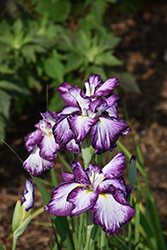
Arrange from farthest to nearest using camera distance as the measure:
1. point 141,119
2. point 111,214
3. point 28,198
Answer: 1. point 141,119
2. point 28,198
3. point 111,214

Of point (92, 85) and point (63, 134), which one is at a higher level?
point (92, 85)

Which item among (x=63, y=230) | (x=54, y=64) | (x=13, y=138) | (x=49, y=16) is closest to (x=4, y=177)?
(x=13, y=138)

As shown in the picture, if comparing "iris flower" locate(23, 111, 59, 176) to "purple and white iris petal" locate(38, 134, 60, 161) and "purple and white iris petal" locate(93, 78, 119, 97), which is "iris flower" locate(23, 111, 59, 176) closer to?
"purple and white iris petal" locate(38, 134, 60, 161)

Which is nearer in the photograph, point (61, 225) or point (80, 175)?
point (80, 175)

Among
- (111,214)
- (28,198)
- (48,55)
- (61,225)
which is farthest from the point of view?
(48,55)

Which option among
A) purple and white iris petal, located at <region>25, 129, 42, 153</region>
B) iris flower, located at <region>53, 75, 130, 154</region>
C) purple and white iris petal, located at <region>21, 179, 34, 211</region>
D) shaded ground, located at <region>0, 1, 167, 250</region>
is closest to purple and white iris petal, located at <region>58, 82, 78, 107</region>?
iris flower, located at <region>53, 75, 130, 154</region>

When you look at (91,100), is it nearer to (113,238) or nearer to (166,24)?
(113,238)

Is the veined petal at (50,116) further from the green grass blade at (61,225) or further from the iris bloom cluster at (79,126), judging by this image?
the green grass blade at (61,225)

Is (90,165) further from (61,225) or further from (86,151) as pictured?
(61,225)

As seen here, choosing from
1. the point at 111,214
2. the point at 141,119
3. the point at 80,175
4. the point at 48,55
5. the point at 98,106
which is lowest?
the point at 111,214

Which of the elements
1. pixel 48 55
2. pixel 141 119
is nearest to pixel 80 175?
pixel 48 55
